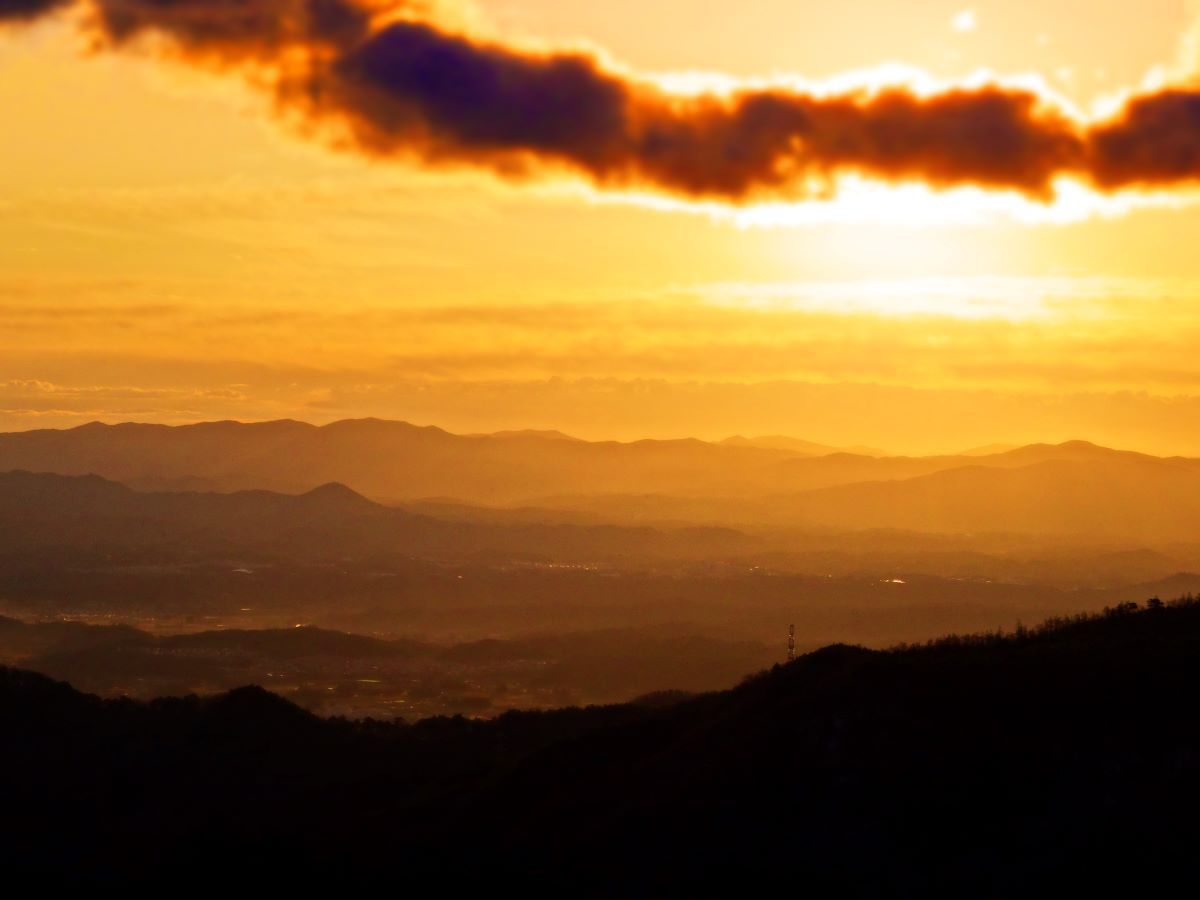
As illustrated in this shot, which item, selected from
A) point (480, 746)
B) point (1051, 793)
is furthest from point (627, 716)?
point (1051, 793)

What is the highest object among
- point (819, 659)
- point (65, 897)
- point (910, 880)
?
point (819, 659)

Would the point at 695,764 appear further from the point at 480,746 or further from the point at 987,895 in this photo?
the point at 480,746

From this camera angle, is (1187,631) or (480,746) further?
(480,746)

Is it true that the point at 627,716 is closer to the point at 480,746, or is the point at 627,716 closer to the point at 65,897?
the point at 480,746

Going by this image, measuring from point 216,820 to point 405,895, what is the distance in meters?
17.1

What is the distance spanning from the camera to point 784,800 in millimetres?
42438

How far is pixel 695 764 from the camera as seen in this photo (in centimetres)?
4650

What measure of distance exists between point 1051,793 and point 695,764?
12217mm

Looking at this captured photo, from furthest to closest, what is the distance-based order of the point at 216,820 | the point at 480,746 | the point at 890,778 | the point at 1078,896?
the point at 480,746, the point at 216,820, the point at 890,778, the point at 1078,896

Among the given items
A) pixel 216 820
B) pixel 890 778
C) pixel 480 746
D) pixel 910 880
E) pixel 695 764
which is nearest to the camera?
pixel 910 880

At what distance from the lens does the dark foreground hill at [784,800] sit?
38.2 m

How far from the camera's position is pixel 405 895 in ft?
144

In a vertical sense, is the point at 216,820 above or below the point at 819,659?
below

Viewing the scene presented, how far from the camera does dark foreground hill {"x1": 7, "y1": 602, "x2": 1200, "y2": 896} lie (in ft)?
125
